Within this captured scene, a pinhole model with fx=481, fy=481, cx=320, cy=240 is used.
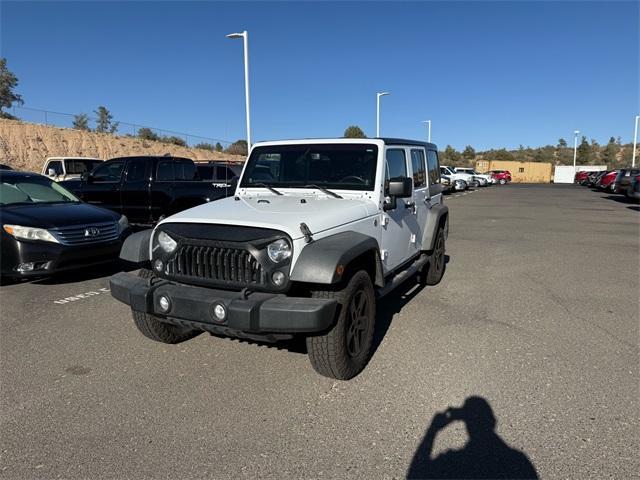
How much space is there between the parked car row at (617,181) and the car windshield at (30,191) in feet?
70.6

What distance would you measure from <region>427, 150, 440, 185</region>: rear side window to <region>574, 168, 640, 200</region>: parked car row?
17.5 m

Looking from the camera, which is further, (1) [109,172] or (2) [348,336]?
(1) [109,172]

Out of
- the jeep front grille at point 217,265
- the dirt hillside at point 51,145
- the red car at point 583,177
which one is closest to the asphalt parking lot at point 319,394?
the jeep front grille at point 217,265

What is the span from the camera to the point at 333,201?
173 inches

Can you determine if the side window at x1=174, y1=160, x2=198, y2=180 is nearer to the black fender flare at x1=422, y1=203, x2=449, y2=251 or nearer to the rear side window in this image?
the rear side window

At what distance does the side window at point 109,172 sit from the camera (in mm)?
10773

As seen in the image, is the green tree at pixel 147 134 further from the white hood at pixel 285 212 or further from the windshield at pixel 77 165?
the white hood at pixel 285 212

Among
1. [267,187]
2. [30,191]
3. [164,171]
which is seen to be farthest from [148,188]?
[267,187]

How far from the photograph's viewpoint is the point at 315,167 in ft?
16.1

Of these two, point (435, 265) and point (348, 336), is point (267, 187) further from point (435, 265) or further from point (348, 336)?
point (435, 265)

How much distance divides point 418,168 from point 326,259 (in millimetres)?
3112

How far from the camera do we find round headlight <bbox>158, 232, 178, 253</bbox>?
378cm

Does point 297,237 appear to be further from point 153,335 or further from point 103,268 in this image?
point 103,268

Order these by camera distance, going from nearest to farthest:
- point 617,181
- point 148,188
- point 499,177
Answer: point 148,188, point 617,181, point 499,177
